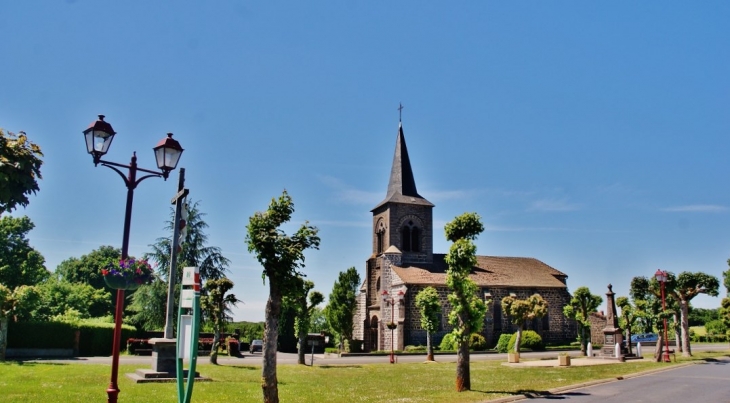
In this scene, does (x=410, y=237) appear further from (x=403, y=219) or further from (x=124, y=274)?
(x=124, y=274)

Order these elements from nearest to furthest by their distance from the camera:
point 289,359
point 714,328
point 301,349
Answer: point 301,349, point 289,359, point 714,328

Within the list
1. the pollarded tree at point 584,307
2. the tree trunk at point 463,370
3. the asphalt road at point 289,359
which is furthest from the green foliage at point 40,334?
the pollarded tree at point 584,307

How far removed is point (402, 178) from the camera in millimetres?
56125

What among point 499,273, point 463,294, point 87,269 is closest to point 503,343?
point 499,273

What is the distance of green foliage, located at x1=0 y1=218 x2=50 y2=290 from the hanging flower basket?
45.6 m

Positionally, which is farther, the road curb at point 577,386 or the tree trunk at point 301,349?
the tree trunk at point 301,349

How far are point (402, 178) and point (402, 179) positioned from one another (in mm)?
102

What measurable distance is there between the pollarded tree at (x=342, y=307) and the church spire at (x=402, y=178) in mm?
11301

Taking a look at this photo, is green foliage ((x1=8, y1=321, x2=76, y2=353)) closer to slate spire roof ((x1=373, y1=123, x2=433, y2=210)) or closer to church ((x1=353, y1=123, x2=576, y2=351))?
church ((x1=353, y1=123, x2=576, y2=351))

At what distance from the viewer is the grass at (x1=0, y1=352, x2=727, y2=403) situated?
13555mm

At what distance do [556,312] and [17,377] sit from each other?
4621 cm

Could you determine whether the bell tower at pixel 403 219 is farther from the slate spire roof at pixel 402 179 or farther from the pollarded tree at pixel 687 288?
the pollarded tree at pixel 687 288

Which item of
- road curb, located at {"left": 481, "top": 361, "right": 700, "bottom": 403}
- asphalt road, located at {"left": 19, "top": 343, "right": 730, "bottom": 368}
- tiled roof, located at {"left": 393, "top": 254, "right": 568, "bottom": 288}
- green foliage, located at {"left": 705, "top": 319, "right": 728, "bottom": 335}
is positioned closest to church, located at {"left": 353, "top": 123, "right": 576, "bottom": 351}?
tiled roof, located at {"left": 393, "top": 254, "right": 568, "bottom": 288}

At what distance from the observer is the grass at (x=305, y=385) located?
13.6 metres
